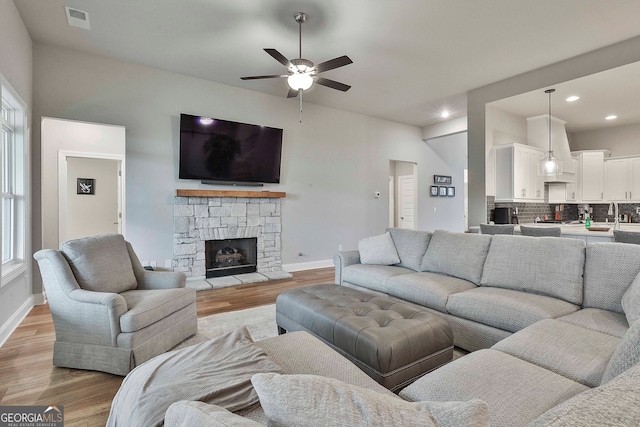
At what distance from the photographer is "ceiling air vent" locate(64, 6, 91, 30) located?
3.11 metres

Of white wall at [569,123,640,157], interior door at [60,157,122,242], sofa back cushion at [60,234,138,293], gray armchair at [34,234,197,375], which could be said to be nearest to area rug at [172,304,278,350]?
gray armchair at [34,234,197,375]

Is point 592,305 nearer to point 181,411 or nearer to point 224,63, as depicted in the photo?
point 181,411

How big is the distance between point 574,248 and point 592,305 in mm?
402

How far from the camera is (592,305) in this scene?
2141mm

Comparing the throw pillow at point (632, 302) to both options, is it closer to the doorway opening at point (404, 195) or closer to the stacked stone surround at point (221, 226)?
the stacked stone surround at point (221, 226)

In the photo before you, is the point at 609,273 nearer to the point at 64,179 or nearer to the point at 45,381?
the point at 45,381

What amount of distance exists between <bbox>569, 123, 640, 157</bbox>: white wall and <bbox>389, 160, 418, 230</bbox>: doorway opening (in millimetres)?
3447

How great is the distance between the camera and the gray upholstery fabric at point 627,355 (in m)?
0.91

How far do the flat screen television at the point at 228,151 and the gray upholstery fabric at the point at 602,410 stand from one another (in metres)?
4.78

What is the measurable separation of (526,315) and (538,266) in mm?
556

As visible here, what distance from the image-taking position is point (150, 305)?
229 cm

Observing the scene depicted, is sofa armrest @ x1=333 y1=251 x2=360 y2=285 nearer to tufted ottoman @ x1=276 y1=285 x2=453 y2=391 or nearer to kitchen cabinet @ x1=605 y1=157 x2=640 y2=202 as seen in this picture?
tufted ottoman @ x1=276 y1=285 x2=453 y2=391

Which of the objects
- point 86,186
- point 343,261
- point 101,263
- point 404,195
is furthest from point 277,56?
point 404,195

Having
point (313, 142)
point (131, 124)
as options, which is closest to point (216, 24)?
point (131, 124)
